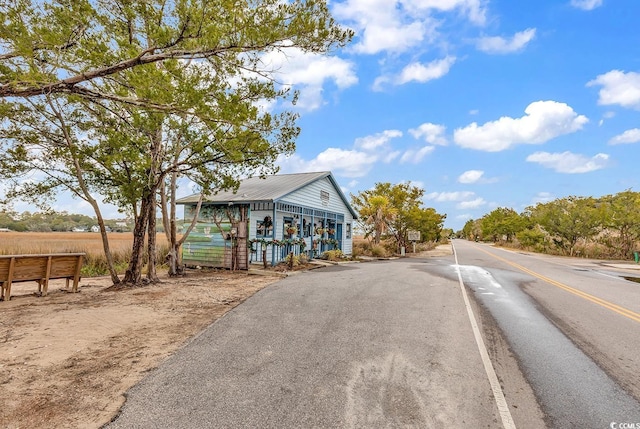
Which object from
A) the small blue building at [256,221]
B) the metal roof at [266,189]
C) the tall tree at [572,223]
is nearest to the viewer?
the small blue building at [256,221]

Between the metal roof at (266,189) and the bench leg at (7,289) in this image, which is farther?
the metal roof at (266,189)

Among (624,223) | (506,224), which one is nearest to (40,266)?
(624,223)

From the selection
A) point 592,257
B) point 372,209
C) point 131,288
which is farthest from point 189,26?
point 592,257

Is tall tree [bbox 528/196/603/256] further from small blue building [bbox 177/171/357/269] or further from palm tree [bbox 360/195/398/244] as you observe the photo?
small blue building [bbox 177/171/357/269]

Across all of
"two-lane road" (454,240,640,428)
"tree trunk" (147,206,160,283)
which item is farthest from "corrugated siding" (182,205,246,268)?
"two-lane road" (454,240,640,428)

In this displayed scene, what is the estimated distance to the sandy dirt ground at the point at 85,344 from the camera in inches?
134

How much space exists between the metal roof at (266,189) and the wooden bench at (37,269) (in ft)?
17.7

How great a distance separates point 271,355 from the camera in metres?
4.85

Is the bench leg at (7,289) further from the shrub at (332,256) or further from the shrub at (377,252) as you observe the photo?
the shrub at (377,252)

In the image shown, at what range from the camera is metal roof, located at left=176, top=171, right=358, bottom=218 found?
55.0 ft

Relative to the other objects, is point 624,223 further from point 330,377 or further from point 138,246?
point 138,246

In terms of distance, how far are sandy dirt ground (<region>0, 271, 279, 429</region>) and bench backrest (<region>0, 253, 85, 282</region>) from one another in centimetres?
61

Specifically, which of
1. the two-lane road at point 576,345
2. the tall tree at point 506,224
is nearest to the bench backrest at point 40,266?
the two-lane road at point 576,345

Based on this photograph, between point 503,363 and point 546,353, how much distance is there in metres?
0.98
